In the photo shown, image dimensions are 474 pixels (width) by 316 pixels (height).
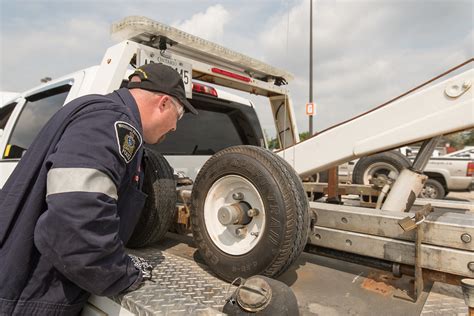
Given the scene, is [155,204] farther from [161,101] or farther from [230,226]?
[161,101]

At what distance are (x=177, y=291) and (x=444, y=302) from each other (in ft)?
4.24

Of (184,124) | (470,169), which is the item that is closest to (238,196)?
(184,124)

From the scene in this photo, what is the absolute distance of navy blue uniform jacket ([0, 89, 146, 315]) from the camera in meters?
1.27

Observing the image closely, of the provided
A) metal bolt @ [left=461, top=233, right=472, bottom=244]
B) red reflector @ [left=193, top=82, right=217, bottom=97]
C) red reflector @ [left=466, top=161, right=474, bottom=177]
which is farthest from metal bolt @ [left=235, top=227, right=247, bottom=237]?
red reflector @ [left=466, top=161, right=474, bottom=177]

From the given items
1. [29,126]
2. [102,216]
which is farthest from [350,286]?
[29,126]

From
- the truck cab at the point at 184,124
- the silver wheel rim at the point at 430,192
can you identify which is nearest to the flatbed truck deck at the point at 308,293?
the truck cab at the point at 184,124

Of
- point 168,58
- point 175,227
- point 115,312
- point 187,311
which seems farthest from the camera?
point 168,58

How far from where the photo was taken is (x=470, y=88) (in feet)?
6.21

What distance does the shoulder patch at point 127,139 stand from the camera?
141 cm

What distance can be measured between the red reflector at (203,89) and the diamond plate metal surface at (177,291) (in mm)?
1820

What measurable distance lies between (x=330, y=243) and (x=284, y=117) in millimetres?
2702

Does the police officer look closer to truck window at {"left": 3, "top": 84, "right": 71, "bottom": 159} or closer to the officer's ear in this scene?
the officer's ear

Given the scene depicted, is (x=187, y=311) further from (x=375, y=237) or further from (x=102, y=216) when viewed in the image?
(x=375, y=237)

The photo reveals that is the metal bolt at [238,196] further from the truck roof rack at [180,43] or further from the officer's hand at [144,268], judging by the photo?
the truck roof rack at [180,43]
